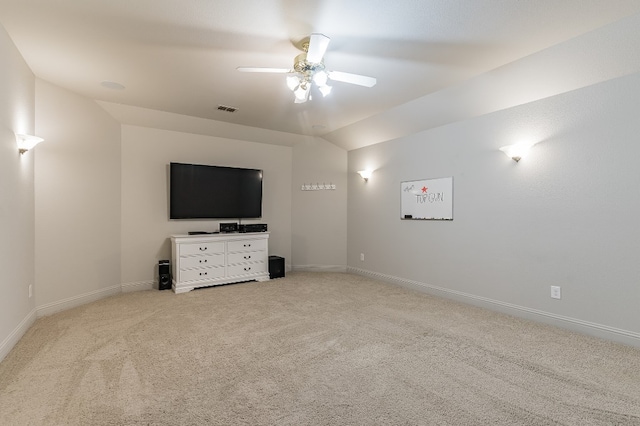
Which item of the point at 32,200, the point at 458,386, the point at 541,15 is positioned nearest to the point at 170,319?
the point at 32,200

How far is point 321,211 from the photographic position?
618 cm

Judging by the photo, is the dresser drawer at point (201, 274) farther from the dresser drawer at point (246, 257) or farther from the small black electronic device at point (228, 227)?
the small black electronic device at point (228, 227)

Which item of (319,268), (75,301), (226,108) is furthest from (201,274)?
(226,108)

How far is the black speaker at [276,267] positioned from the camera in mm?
5512

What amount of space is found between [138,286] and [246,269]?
164cm

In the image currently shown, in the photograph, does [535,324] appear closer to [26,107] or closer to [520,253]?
[520,253]

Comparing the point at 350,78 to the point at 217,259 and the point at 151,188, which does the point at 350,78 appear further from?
the point at 151,188

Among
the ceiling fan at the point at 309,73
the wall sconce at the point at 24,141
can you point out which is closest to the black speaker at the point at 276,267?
the ceiling fan at the point at 309,73

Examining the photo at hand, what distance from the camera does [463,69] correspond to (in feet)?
10.4

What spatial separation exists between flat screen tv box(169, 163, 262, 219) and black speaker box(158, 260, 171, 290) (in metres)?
0.79

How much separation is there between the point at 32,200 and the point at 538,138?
558 cm

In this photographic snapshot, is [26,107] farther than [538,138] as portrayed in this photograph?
No

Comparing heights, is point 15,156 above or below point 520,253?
above

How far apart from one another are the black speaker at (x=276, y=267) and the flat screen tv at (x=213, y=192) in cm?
91
